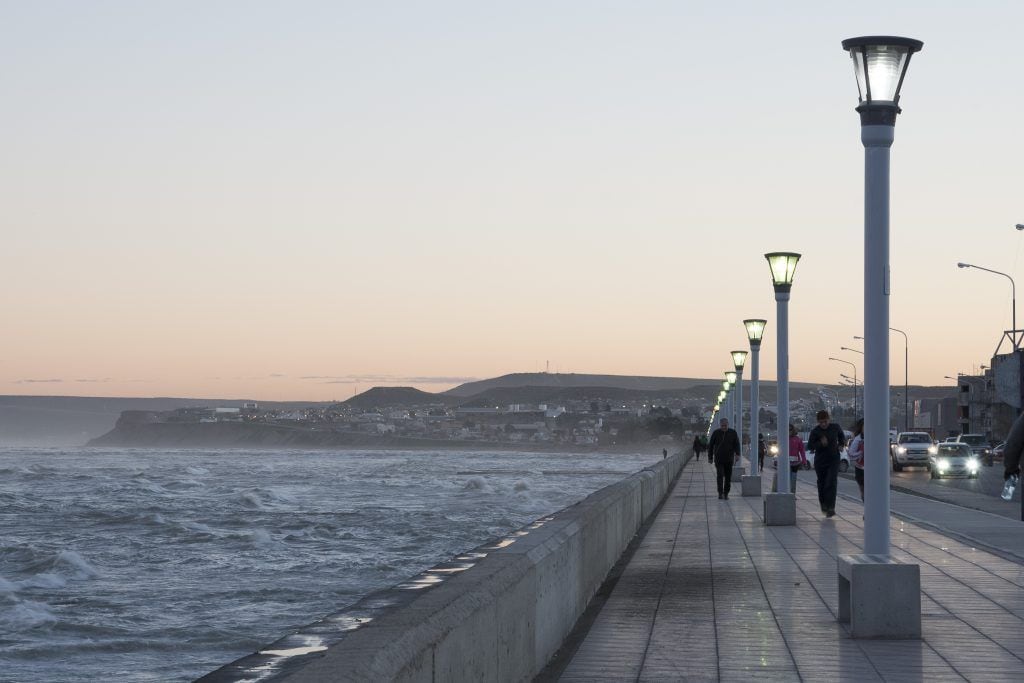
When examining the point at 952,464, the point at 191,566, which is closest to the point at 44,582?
the point at 191,566

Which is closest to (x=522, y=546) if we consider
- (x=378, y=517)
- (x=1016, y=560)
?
(x=1016, y=560)

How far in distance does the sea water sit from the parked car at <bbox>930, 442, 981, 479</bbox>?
14.5 meters

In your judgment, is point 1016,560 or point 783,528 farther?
point 783,528

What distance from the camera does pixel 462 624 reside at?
5391 mm

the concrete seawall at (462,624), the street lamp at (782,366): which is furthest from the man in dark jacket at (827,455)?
the concrete seawall at (462,624)

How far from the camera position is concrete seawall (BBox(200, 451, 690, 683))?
14.1 feet

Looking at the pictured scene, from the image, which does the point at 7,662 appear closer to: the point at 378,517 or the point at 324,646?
the point at 324,646

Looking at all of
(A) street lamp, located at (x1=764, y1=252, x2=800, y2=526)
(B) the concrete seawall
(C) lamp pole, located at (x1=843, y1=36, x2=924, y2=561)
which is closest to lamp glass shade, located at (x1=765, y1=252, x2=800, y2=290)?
(A) street lamp, located at (x1=764, y1=252, x2=800, y2=526)

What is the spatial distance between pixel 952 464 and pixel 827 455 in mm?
27391

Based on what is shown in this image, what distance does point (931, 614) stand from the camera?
10211 millimetres

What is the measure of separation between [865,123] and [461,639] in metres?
5.39

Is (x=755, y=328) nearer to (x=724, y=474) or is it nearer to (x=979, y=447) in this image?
(x=724, y=474)

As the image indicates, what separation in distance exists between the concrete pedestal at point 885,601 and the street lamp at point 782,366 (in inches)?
407

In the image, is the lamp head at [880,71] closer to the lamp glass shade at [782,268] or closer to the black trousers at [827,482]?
the lamp glass shade at [782,268]
